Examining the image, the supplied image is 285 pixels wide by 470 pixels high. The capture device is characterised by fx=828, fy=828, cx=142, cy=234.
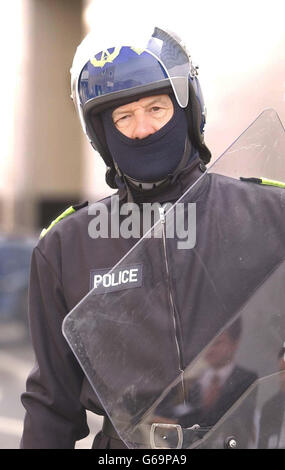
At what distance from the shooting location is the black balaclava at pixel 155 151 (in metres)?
2.03

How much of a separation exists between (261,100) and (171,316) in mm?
945

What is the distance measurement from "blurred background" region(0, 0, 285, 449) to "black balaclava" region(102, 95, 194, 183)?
239mm

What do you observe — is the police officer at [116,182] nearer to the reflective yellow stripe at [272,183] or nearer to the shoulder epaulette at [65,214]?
the shoulder epaulette at [65,214]

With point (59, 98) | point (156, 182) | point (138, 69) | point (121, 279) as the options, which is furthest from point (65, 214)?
point (59, 98)

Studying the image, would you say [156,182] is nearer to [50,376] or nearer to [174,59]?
[174,59]

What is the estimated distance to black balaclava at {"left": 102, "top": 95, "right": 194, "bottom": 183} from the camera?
2031mm

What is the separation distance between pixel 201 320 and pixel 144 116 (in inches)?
22.8

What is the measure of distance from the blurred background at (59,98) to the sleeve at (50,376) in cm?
31

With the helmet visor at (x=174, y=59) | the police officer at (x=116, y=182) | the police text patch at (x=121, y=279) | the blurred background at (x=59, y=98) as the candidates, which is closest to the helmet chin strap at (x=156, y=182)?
the police officer at (x=116, y=182)

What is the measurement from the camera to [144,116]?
6.75 feet

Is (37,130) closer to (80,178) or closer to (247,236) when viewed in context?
(80,178)
